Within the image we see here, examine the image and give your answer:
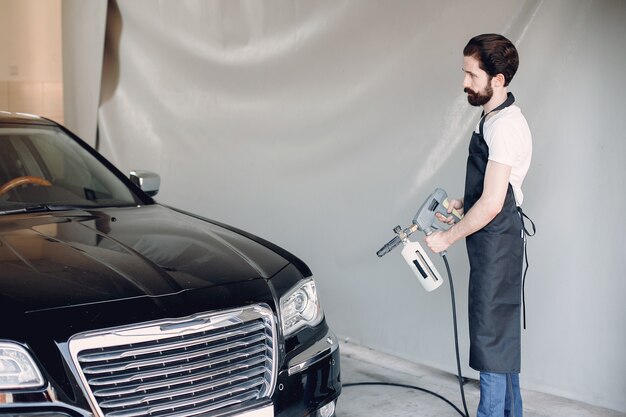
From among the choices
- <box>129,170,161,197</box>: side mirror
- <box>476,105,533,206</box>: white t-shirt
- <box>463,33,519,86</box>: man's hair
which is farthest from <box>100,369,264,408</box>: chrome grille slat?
<box>129,170,161,197</box>: side mirror

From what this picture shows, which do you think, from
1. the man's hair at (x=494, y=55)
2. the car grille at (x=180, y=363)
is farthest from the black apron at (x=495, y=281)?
the car grille at (x=180, y=363)

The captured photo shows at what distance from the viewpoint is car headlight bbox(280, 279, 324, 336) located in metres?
2.70

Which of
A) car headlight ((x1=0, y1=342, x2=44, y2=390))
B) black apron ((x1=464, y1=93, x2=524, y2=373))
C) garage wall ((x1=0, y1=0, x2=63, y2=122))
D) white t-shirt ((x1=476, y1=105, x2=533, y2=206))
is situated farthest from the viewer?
garage wall ((x1=0, y1=0, x2=63, y2=122))

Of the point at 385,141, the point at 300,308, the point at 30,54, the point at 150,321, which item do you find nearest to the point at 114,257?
the point at 150,321

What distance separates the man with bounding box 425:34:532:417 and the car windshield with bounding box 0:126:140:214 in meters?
1.49

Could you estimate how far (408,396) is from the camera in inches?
156

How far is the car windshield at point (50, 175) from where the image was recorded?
336cm

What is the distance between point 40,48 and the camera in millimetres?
8945

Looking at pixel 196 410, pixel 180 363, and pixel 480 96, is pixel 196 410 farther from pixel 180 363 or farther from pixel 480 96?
pixel 480 96

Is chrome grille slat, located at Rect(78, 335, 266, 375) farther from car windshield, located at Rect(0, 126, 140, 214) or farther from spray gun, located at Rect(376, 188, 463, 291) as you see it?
car windshield, located at Rect(0, 126, 140, 214)

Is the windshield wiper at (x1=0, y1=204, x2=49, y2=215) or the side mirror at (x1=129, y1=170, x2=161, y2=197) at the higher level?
the side mirror at (x1=129, y1=170, x2=161, y2=197)

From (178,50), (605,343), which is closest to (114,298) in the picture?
(605,343)

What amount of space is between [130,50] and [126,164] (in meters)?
0.90

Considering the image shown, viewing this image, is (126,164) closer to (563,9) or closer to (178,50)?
(178,50)
